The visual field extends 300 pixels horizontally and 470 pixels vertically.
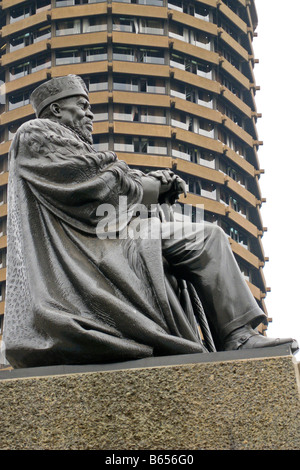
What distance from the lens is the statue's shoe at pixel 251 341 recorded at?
4945 millimetres

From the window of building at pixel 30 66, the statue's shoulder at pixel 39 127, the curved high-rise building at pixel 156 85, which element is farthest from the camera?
the window of building at pixel 30 66

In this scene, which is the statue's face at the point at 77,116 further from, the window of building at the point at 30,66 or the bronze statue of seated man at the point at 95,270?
the window of building at the point at 30,66

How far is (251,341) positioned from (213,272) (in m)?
0.58

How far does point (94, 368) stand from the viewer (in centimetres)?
508

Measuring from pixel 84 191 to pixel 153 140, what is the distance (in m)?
54.1

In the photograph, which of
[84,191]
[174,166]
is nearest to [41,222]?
[84,191]

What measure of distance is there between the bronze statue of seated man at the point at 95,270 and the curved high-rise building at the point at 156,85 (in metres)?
50.6

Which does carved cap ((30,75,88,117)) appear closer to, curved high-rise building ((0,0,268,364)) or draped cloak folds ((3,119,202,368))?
draped cloak folds ((3,119,202,368))

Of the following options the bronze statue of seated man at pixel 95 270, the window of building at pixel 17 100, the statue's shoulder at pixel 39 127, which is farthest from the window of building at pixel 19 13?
the bronze statue of seated man at pixel 95 270

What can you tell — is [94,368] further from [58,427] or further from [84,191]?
[84,191]

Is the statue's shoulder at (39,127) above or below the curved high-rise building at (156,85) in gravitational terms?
below

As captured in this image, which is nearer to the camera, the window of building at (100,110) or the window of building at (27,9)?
the window of building at (100,110)

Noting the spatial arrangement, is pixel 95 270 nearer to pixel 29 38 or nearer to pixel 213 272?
pixel 213 272
